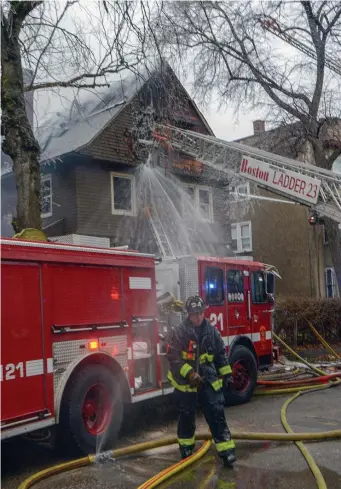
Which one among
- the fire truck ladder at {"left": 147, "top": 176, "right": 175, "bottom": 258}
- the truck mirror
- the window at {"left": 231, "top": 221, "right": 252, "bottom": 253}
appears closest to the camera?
the truck mirror

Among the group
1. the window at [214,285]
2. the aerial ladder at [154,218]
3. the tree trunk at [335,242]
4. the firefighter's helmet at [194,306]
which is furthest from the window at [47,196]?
the firefighter's helmet at [194,306]

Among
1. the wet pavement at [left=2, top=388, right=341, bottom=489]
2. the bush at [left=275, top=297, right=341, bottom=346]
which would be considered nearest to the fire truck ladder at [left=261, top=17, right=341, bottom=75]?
the bush at [left=275, top=297, right=341, bottom=346]

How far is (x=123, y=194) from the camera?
17.5 meters

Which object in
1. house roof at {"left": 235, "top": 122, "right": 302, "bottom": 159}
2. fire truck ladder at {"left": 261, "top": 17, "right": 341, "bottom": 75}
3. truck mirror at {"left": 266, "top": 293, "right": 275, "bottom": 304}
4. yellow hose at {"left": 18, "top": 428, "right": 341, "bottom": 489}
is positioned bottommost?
yellow hose at {"left": 18, "top": 428, "right": 341, "bottom": 489}

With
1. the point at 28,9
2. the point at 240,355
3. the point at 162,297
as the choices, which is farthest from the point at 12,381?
the point at 28,9

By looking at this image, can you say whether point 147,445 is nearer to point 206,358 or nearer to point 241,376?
point 206,358

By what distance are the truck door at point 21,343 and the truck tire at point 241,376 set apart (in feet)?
12.2

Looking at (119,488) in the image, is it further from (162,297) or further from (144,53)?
(144,53)

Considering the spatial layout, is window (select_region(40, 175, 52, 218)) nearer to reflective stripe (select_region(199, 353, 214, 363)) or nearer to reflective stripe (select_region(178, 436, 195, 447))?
reflective stripe (select_region(199, 353, 214, 363))

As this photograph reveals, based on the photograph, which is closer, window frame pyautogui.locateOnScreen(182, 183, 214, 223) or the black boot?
the black boot

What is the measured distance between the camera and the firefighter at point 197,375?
546cm

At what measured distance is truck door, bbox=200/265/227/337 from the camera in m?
8.05

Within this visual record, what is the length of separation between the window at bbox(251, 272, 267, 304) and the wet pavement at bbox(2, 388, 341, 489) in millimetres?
2296

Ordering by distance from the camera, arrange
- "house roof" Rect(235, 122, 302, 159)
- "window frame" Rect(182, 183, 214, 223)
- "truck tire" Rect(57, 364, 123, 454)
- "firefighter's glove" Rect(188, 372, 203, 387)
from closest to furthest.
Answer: "firefighter's glove" Rect(188, 372, 203, 387)
"truck tire" Rect(57, 364, 123, 454)
"house roof" Rect(235, 122, 302, 159)
"window frame" Rect(182, 183, 214, 223)
